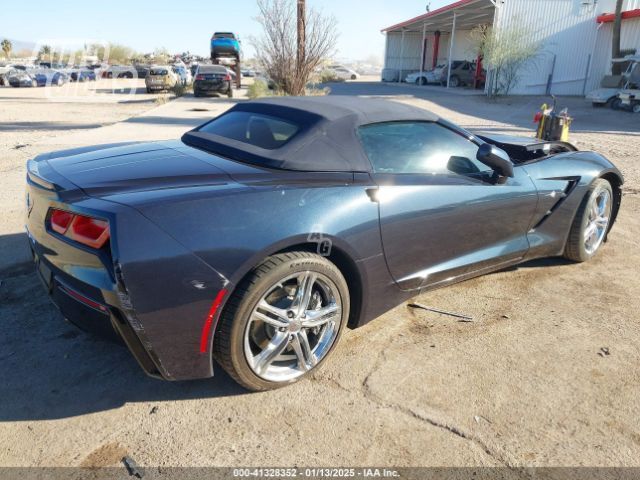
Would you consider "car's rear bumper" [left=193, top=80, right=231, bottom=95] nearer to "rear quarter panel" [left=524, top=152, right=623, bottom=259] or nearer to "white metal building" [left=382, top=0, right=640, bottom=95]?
"white metal building" [left=382, top=0, right=640, bottom=95]

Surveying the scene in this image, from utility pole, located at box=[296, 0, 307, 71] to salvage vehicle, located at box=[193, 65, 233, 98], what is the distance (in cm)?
734

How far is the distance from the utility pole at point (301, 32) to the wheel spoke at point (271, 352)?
16.2 meters

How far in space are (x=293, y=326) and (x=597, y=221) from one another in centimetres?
328

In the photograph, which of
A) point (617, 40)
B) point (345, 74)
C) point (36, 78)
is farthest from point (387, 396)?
point (345, 74)

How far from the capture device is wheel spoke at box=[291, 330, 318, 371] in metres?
2.63

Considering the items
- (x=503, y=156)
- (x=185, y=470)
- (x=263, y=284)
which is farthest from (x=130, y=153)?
(x=503, y=156)

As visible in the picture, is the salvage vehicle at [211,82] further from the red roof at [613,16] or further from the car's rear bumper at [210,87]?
the red roof at [613,16]

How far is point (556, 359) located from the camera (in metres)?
3.00

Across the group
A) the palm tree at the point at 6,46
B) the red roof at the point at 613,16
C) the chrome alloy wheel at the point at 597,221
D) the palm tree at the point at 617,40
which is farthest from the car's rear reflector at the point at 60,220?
the palm tree at the point at 6,46

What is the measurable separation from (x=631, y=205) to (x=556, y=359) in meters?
4.42

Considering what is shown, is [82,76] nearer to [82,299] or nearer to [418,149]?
[418,149]

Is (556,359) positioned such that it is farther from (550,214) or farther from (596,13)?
(596,13)

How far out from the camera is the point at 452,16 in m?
31.0

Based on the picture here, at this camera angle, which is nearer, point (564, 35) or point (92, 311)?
point (92, 311)
